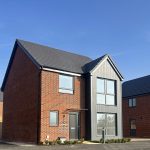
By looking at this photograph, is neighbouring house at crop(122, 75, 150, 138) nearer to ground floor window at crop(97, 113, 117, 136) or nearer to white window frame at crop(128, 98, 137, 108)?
white window frame at crop(128, 98, 137, 108)

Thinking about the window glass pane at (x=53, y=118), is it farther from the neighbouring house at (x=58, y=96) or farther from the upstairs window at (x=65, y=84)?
the upstairs window at (x=65, y=84)

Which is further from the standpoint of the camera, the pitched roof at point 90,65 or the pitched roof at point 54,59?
the pitched roof at point 90,65

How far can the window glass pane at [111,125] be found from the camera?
1238 inches

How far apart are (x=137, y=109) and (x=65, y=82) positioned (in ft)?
60.2

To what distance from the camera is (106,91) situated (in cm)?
3169

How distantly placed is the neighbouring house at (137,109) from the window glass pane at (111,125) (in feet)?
39.6

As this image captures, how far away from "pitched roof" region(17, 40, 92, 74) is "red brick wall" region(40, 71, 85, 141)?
1.05 m

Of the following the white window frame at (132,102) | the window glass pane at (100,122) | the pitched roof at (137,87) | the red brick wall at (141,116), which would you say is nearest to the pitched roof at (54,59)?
the window glass pane at (100,122)

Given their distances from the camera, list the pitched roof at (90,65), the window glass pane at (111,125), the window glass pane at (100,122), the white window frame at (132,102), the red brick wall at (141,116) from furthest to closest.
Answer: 1. the white window frame at (132,102)
2. the red brick wall at (141,116)
3. the window glass pane at (111,125)
4. the pitched roof at (90,65)
5. the window glass pane at (100,122)

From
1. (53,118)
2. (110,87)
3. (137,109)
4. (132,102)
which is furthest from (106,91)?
(132,102)

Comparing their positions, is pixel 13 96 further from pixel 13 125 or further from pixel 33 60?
pixel 33 60

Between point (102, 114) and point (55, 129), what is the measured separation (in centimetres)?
533

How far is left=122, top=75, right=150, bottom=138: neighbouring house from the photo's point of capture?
4341cm

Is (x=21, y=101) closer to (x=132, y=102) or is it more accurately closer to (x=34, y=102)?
(x=34, y=102)
